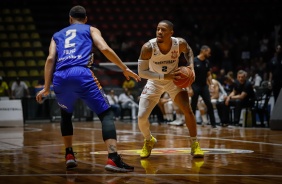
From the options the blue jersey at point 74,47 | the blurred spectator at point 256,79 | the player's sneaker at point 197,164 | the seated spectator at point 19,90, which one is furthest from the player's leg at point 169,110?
the blue jersey at point 74,47

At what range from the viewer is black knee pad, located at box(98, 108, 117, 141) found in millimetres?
5801

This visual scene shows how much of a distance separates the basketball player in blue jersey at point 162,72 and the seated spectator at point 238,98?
6.97 m

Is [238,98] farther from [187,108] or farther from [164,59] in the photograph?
[164,59]

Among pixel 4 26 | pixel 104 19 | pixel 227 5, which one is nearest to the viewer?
pixel 4 26

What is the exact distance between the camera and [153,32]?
2517cm

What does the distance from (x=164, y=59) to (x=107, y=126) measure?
1.67 metres

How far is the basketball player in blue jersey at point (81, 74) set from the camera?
5.76 meters

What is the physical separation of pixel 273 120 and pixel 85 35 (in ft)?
23.4

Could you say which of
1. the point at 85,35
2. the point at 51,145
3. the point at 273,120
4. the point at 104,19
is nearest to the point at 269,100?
the point at 273,120

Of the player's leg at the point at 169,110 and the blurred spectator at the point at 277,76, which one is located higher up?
the blurred spectator at the point at 277,76

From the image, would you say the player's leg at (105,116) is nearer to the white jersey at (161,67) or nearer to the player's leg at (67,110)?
the player's leg at (67,110)

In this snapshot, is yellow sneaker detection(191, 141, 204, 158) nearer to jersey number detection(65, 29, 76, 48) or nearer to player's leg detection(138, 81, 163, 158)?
player's leg detection(138, 81, 163, 158)

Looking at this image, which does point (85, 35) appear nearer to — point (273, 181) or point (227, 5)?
point (273, 181)

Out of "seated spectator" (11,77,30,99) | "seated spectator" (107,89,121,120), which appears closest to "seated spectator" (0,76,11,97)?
"seated spectator" (11,77,30,99)
